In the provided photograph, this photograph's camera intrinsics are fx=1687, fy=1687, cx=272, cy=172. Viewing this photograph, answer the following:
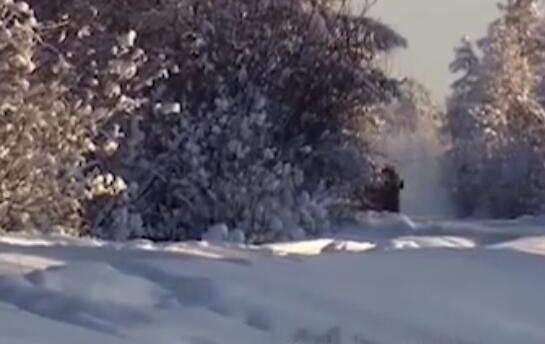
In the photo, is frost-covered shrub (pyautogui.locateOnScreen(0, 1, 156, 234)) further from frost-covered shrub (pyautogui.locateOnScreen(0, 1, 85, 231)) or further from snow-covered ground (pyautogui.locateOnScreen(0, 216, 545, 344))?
snow-covered ground (pyautogui.locateOnScreen(0, 216, 545, 344))

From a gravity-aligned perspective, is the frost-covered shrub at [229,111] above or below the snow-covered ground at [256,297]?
above

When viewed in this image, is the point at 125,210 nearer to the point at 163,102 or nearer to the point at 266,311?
the point at 163,102

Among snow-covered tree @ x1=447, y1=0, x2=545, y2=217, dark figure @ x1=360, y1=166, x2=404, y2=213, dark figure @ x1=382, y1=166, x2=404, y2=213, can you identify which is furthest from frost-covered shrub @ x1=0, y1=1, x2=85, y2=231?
snow-covered tree @ x1=447, y1=0, x2=545, y2=217

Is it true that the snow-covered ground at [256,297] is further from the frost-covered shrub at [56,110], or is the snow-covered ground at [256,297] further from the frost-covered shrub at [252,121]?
the frost-covered shrub at [252,121]

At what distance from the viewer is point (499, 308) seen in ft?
26.5

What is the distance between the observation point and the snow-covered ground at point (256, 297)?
21.5 ft

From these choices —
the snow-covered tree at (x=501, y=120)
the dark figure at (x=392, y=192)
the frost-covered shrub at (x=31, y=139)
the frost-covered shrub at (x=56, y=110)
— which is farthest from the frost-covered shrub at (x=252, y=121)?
the snow-covered tree at (x=501, y=120)

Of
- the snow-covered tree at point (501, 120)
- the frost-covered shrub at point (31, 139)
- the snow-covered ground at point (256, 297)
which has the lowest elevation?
the snow-covered ground at point (256, 297)

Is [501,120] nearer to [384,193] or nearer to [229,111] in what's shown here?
[384,193]

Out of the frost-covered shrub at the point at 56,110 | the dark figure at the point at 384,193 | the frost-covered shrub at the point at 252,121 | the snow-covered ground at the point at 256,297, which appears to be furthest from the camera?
the dark figure at the point at 384,193

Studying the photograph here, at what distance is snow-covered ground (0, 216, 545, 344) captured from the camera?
21.5 ft

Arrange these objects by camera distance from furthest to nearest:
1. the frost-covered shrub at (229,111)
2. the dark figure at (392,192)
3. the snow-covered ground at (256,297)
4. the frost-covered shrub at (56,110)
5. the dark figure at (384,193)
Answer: the dark figure at (392,192), the dark figure at (384,193), the frost-covered shrub at (229,111), the frost-covered shrub at (56,110), the snow-covered ground at (256,297)

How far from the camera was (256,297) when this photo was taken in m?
7.33

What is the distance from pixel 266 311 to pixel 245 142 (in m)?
13.7
